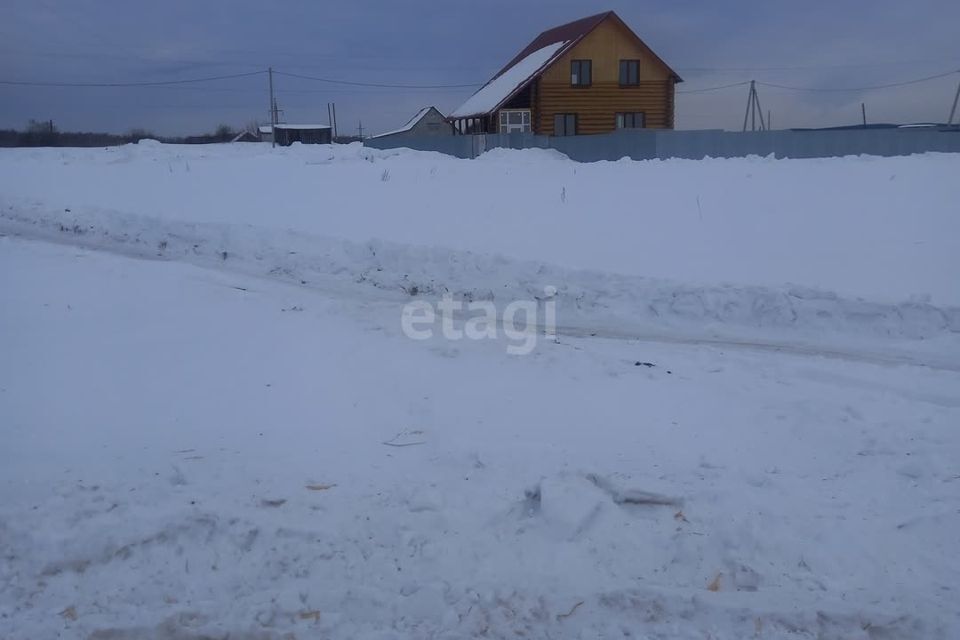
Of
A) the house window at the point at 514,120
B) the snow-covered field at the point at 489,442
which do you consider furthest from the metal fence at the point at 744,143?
the snow-covered field at the point at 489,442

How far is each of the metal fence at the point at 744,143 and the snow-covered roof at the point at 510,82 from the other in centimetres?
779

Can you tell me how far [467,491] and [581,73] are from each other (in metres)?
40.6

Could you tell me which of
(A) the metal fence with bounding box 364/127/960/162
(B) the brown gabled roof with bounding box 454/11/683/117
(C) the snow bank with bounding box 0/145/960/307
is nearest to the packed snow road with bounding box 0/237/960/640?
(C) the snow bank with bounding box 0/145/960/307

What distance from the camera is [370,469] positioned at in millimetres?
5457

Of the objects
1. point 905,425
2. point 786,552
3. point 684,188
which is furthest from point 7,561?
point 684,188

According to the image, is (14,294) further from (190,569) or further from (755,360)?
(755,360)

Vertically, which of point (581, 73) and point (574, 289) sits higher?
point (581, 73)

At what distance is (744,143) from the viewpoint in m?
30.6

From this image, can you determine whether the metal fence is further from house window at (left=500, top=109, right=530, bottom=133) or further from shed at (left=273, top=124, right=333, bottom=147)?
shed at (left=273, top=124, right=333, bottom=147)

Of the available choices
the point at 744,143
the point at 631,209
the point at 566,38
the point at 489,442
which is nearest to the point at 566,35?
the point at 566,38

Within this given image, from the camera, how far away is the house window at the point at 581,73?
139ft

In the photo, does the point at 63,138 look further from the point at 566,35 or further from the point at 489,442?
the point at 489,442

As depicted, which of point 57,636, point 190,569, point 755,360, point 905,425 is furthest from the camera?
point 755,360

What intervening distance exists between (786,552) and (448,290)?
6.77 meters
